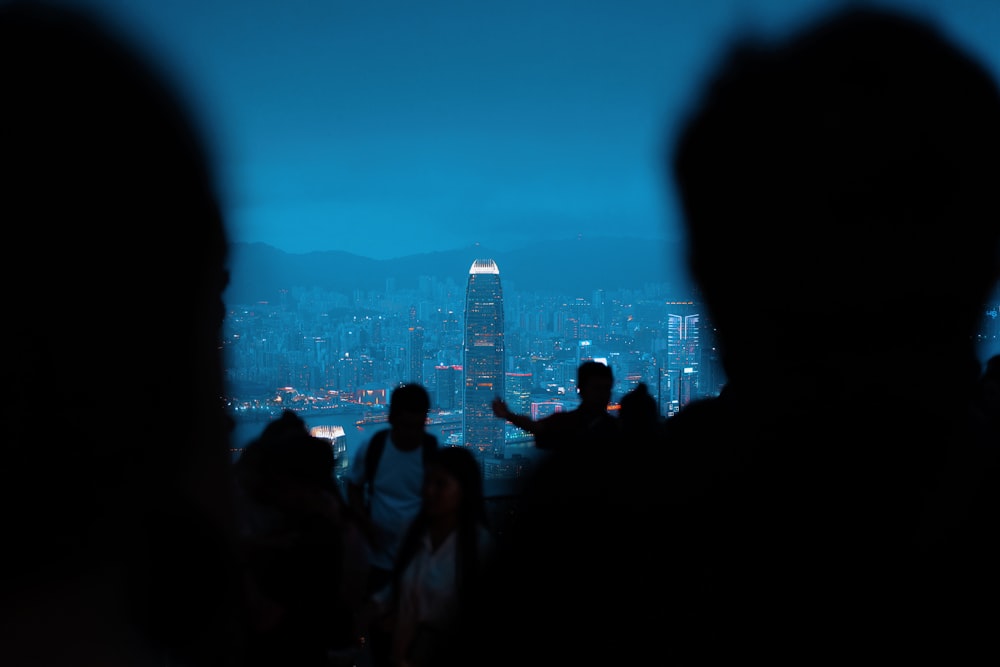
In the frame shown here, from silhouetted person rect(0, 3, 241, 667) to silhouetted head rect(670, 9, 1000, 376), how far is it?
0.34 metres

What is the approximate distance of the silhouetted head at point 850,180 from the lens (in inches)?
19.3

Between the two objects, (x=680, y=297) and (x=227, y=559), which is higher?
→ (x=680, y=297)

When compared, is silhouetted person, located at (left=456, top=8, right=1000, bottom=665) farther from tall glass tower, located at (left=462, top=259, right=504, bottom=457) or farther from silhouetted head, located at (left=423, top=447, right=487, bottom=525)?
tall glass tower, located at (left=462, top=259, right=504, bottom=457)

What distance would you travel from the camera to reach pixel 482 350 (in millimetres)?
44281

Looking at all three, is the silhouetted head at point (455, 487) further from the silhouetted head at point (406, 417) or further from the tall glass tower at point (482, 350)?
the tall glass tower at point (482, 350)

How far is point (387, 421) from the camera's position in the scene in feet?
17.1

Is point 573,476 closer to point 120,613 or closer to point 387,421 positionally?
point 120,613

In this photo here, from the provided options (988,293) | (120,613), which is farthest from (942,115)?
(120,613)

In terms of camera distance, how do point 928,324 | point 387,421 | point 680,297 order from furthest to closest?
point 387,421, point 680,297, point 928,324

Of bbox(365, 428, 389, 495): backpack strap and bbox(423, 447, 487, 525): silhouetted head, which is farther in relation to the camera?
bbox(365, 428, 389, 495): backpack strap

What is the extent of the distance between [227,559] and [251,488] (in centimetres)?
284

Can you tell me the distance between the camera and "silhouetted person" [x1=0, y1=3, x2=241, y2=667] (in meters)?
0.40

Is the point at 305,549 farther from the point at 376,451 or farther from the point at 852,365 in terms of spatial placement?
the point at 852,365

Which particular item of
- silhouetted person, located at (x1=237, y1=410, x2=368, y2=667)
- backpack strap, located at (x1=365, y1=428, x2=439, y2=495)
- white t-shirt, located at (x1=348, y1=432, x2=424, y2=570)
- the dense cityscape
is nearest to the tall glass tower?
the dense cityscape
